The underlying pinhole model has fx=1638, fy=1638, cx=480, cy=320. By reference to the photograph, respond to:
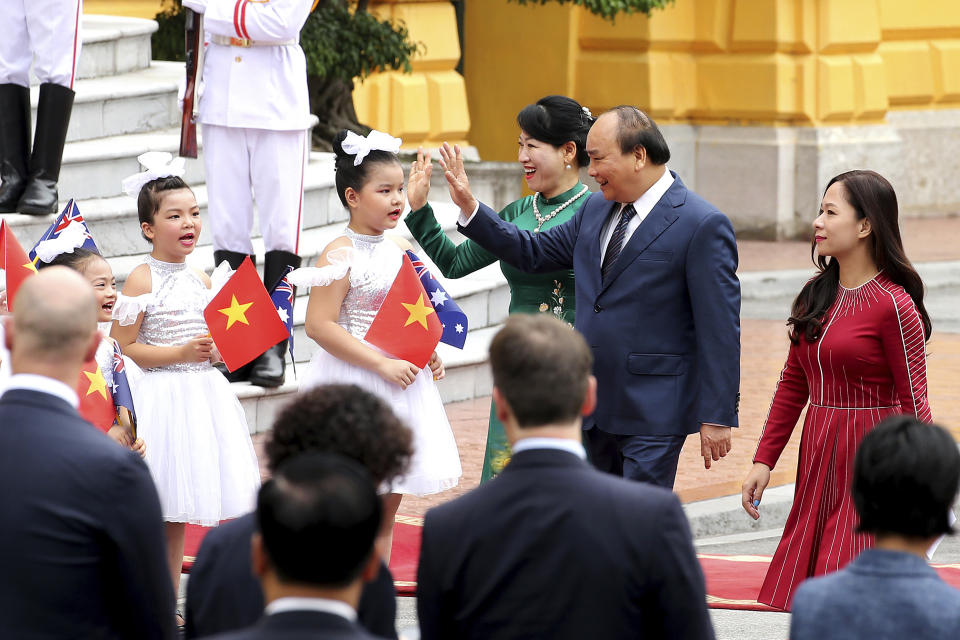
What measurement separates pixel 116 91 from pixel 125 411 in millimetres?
5164

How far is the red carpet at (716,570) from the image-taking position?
225 inches

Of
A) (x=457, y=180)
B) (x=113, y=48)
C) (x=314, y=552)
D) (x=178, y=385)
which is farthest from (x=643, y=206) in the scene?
(x=113, y=48)

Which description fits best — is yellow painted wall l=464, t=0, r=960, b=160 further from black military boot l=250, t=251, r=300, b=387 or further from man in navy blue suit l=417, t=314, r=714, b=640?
man in navy blue suit l=417, t=314, r=714, b=640

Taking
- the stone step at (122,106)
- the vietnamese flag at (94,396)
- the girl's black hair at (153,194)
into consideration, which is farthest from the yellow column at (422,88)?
the vietnamese flag at (94,396)

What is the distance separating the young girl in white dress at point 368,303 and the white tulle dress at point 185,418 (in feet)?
1.14

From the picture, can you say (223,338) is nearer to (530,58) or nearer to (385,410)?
(385,410)

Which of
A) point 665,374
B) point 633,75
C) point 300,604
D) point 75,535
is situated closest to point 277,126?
point 665,374

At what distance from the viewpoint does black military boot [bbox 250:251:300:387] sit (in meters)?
7.29

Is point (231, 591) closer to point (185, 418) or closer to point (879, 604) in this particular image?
point (879, 604)

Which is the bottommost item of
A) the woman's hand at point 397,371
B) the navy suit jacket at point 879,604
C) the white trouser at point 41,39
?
the woman's hand at point 397,371

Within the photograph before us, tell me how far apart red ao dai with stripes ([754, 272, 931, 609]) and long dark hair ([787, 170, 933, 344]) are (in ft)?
0.10

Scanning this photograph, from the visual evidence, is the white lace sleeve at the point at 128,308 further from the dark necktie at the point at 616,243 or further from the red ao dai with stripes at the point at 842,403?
the red ao dai with stripes at the point at 842,403

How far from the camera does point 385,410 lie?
2789mm

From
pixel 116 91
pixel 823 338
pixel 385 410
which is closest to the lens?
pixel 385 410
